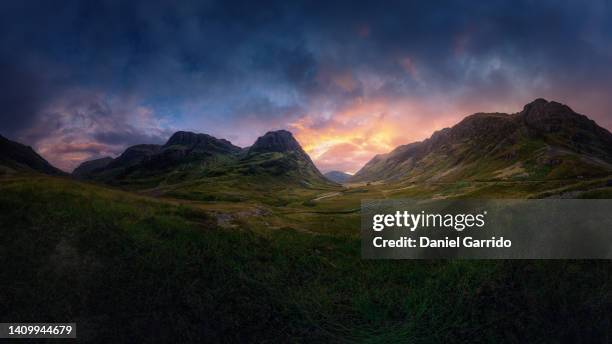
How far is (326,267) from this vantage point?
19.2m

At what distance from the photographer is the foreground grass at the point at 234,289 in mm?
11203

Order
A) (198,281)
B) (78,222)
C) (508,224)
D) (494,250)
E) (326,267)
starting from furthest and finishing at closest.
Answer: (508,224)
(326,267)
(494,250)
(78,222)
(198,281)

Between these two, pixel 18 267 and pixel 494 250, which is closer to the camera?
pixel 18 267

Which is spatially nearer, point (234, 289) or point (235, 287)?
point (234, 289)

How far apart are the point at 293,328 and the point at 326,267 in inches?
300

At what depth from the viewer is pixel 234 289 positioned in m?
13.5

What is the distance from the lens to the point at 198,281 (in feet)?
44.1

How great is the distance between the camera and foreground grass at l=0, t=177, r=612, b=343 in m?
11.2

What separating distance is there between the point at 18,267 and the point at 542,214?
3350 cm

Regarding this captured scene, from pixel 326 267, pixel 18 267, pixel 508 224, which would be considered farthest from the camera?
pixel 508 224

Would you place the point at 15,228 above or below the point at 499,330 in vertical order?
above

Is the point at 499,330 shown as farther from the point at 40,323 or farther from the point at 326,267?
the point at 40,323

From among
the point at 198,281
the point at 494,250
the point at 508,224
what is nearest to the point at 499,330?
the point at 494,250

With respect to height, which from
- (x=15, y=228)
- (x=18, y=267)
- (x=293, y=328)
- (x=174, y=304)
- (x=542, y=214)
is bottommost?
(x=293, y=328)
